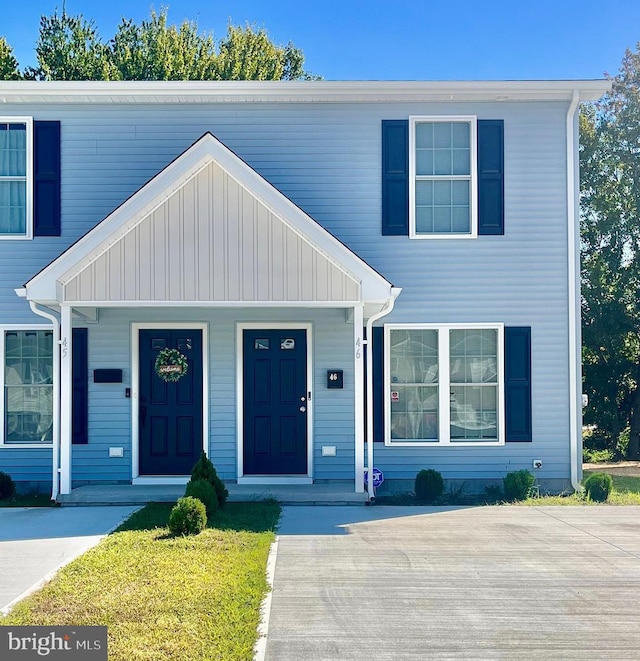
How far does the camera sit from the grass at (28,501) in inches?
366

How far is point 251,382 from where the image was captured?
10383 millimetres

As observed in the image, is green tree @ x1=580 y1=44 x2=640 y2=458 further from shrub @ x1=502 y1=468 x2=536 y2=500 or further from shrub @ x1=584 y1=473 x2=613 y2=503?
shrub @ x1=502 y1=468 x2=536 y2=500

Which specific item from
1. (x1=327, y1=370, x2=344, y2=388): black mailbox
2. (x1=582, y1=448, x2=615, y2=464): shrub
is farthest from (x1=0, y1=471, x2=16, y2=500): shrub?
(x1=582, y1=448, x2=615, y2=464): shrub

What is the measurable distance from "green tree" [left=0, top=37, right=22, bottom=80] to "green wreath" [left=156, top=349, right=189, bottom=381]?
43.9ft

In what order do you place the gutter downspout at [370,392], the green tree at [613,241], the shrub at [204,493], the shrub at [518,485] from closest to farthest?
1. the shrub at [204,493]
2. the gutter downspout at [370,392]
3. the shrub at [518,485]
4. the green tree at [613,241]

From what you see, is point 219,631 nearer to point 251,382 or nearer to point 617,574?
point 617,574

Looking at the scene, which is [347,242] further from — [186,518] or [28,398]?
[28,398]

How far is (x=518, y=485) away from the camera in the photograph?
9758mm

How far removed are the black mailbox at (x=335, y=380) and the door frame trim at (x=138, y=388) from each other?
177cm

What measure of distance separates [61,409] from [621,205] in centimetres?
1433

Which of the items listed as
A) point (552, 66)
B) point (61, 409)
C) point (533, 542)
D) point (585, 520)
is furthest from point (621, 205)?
point (61, 409)

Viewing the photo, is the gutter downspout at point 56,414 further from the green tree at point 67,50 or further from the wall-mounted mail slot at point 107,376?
the green tree at point 67,50

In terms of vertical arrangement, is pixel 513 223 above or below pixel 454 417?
above

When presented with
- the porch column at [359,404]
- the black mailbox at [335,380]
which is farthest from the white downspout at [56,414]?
the porch column at [359,404]
